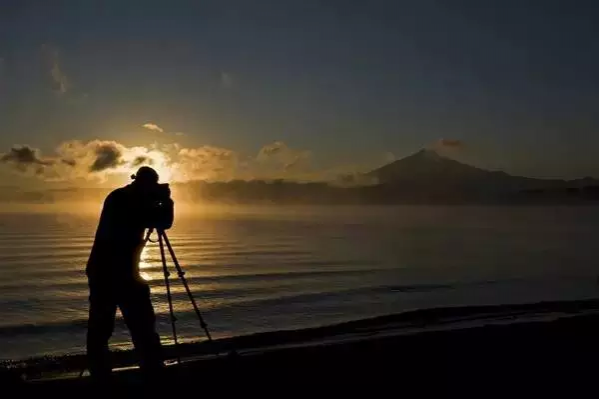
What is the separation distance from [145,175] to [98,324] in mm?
1817

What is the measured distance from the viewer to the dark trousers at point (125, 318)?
6.54 m

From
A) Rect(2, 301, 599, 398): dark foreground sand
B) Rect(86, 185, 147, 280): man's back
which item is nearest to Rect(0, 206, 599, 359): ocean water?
Rect(2, 301, 599, 398): dark foreground sand

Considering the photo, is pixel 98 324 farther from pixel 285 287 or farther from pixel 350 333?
pixel 285 287

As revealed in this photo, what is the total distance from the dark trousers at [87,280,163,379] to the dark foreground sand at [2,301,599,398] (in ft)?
1.15

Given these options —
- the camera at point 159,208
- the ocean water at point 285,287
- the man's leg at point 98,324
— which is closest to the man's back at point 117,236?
the camera at point 159,208

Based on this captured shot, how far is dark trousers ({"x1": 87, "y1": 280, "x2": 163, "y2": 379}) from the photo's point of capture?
6.54 m

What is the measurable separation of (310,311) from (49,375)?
38.7 feet

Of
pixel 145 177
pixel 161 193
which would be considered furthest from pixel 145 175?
pixel 161 193

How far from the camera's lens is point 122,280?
6.54m

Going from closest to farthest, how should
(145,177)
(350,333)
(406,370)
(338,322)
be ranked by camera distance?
1. (145,177)
2. (406,370)
3. (350,333)
4. (338,322)

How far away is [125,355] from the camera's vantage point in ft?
36.6

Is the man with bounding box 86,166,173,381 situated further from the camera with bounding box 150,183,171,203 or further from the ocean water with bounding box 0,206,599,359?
the ocean water with bounding box 0,206,599,359

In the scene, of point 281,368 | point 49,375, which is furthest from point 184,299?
point 281,368

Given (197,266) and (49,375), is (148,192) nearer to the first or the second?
(49,375)
